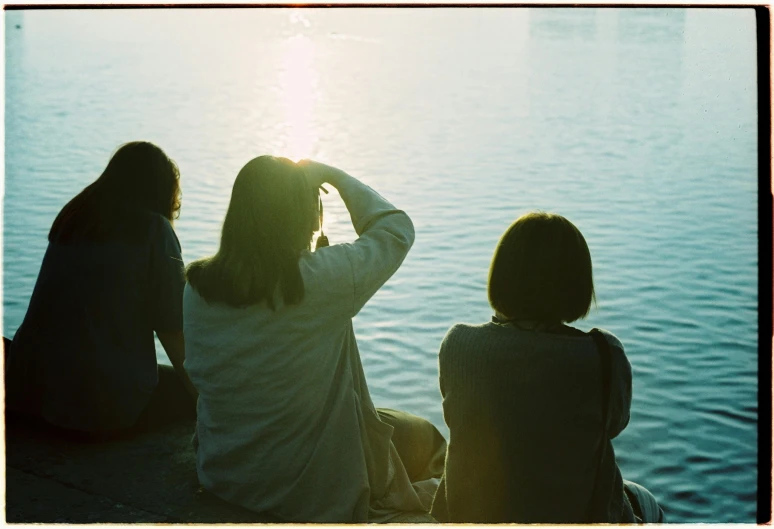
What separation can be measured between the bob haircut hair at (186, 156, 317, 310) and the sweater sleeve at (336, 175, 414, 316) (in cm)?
16

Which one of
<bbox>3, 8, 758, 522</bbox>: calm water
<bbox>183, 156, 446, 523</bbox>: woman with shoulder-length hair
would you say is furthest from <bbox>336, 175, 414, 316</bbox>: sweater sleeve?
<bbox>3, 8, 758, 522</bbox>: calm water

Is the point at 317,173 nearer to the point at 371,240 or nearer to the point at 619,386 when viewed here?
the point at 371,240

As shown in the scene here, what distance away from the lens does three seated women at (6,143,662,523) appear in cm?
257

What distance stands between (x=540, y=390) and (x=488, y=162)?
909 cm

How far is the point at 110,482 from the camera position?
3234 mm

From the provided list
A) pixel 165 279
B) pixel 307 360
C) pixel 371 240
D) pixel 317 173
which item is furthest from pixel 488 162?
pixel 307 360

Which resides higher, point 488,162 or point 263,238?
point 263,238

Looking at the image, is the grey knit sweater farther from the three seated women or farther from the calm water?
the calm water

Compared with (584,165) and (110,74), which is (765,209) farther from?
(110,74)

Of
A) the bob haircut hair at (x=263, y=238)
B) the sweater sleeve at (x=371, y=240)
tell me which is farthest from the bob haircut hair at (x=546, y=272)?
the bob haircut hair at (x=263, y=238)

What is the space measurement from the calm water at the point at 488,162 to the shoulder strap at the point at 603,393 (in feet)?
2.90

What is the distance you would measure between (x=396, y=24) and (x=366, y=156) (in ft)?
77.0

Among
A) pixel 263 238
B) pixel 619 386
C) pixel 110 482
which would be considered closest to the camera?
pixel 619 386

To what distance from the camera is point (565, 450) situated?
2.56m
